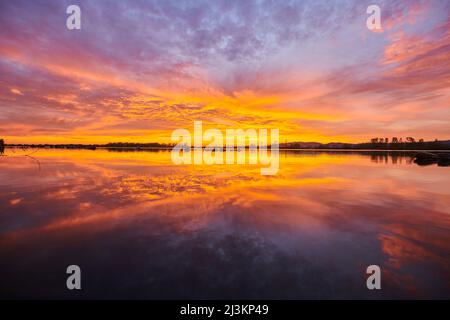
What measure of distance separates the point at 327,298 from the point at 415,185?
14.4 m

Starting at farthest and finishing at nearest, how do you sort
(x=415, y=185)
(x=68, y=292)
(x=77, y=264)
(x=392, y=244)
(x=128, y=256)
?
(x=415, y=185) → (x=392, y=244) → (x=128, y=256) → (x=77, y=264) → (x=68, y=292)

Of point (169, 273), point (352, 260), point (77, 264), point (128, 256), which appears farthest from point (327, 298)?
point (77, 264)

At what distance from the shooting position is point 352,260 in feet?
16.4

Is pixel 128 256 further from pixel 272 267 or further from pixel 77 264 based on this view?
pixel 272 267

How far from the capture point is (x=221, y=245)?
5.63 m

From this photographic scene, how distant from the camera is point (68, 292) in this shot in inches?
155

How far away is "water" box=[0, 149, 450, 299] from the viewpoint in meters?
4.06

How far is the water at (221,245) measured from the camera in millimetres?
4062

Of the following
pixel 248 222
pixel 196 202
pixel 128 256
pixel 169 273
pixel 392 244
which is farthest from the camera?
pixel 196 202

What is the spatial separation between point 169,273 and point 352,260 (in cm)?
395
